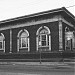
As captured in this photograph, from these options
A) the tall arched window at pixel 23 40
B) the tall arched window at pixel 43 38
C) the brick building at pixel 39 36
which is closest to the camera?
the brick building at pixel 39 36

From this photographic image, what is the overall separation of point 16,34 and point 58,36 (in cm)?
715

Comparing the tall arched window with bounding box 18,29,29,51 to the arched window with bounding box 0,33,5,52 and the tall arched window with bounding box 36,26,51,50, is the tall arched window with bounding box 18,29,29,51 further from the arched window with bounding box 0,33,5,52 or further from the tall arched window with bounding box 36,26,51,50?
the arched window with bounding box 0,33,5,52

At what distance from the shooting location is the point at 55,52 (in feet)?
72.7

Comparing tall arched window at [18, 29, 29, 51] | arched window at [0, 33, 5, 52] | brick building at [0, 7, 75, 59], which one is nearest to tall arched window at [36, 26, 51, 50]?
brick building at [0, 7, 75, 59]

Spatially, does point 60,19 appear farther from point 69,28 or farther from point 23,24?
point 23,24

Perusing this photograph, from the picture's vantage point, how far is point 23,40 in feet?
84.6

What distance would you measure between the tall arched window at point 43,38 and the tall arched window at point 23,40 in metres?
1.94

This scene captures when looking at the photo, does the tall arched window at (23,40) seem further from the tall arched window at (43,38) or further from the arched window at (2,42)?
the arched window at (2,42)

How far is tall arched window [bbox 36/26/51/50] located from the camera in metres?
23.3

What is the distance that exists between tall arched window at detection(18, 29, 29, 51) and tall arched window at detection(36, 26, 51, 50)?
76.5 inches

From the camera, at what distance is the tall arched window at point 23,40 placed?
998 inches

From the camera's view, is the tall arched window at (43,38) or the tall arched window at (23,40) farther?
the tall arched window at (23,40)

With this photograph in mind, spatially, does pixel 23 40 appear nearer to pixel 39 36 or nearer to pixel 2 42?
pixel 39 36

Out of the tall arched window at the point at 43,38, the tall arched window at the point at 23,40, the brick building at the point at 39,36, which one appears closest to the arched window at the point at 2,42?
the brick building at the point at 39,36
